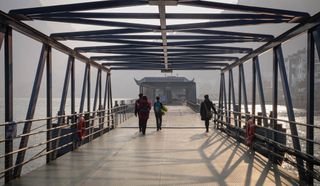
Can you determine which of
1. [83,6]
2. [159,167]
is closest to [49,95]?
[83,6]

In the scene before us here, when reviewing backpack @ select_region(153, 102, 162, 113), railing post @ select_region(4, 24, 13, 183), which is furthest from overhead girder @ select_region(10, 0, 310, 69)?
backpack @ select_region(153, 102, 162, 113)

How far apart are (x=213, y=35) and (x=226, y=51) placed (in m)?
2.41

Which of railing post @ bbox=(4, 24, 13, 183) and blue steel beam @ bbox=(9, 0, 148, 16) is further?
blue steel beam @ bbox=(9, 0, 148, 16)

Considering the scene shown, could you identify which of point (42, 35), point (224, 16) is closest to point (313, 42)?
point (224, 16)

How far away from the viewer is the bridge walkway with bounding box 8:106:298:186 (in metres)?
6.39

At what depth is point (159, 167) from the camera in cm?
762

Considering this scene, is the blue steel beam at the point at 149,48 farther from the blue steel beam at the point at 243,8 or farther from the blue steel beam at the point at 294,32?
the blue steel beam at the point at 243,8

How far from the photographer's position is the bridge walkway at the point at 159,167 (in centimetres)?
639

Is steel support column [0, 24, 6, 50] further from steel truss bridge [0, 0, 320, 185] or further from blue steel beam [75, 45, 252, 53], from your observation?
blue steel beam [75, 45, 252, 53]

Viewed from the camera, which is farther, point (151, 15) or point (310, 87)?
point (151, 15)

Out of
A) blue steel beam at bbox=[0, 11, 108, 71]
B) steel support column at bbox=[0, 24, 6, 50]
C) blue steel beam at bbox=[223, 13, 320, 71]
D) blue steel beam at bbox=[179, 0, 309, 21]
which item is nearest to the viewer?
steel support column at bbox=[0, 24, 6, 50]

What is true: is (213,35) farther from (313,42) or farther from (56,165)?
(56,165)

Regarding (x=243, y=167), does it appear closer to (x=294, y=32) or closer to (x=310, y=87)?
(x=310, y=87)

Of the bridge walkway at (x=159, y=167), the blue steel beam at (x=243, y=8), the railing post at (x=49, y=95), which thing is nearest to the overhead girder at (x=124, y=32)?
the railing post at (x=49, y=95)
